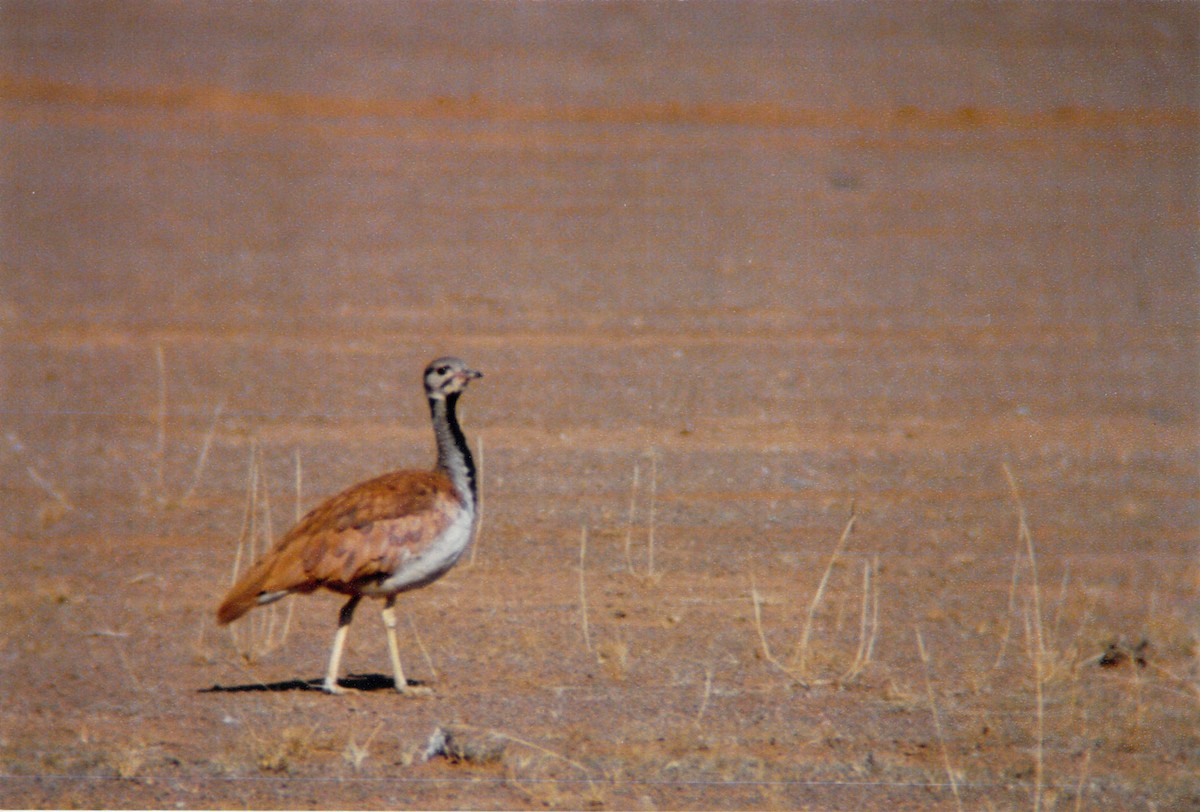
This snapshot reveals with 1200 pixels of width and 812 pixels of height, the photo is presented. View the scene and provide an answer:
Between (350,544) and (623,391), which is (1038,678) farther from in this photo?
(623,391)

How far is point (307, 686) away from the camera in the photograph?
21.5ft

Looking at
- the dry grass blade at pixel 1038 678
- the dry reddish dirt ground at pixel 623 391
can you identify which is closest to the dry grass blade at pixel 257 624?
the dry reddish dirt ground at pixel 623 391

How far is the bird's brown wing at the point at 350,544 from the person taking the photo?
6.16 metres

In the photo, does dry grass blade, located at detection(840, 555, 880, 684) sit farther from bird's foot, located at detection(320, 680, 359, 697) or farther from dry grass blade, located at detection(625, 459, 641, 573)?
bird's foot, located at detection(320, 680, 359, 697)

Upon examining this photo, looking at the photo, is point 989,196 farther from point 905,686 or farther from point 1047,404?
point 905,686

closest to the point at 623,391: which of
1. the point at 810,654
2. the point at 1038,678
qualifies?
the point at 810,654

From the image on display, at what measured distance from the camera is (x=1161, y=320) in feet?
53.7

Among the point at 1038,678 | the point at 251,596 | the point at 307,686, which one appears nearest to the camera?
the point at 251,596

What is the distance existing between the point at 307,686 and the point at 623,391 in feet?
20.5

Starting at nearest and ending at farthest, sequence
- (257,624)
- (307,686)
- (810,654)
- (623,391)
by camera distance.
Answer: (307,686) < (810,654) < (257,624) < (623,391)

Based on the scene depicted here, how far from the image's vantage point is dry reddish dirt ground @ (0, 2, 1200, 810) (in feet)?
20.5

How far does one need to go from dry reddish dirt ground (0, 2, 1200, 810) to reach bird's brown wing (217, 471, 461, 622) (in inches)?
19.1

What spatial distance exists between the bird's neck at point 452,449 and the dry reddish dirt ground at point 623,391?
81 cm

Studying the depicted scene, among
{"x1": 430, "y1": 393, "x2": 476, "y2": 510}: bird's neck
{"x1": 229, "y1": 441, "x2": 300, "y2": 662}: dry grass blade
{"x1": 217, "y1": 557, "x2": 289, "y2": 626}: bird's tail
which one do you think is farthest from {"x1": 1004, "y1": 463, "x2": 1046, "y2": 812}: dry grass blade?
{"x1": 229, "y1": 441, "x2": 300, "y2": 662}: dry grass blade
